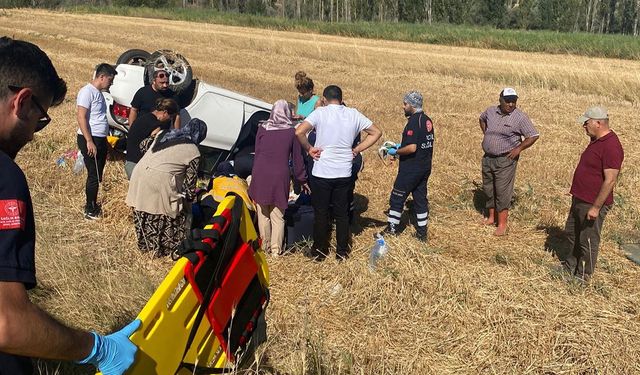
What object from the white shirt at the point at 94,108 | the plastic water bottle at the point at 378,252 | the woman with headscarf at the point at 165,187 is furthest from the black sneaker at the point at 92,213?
the plastic water bottle at the point at 378,252

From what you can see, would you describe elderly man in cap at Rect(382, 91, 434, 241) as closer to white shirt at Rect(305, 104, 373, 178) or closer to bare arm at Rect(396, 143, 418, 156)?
bare arm at Rect(396, 143, 418, 156)

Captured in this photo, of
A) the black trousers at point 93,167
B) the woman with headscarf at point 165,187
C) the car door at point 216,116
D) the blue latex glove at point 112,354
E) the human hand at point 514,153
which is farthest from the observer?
the car door at point 216,116

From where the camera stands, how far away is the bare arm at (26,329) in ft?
5.51

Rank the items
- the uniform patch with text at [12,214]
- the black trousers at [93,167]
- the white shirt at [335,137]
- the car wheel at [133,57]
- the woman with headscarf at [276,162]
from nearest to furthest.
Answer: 1. the uniform patch with text at [12,214]
2. the white shirt at [335,137]
3. the woman with headscarf at [276,162]
4. the black trousers at [93,167]
5. the car wheel at [133,57]

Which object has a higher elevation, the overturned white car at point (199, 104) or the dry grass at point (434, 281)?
the overturned white car at point (199, 104)

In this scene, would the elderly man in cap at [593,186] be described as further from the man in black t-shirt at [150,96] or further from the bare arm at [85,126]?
the bare arm at [85,126]

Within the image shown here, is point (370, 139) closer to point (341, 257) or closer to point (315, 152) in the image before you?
point (315, 152)

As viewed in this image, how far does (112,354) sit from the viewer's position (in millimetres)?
2076

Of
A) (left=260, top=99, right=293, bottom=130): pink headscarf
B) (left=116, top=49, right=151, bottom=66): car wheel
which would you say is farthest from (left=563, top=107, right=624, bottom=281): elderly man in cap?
(left=116, top=49, right=151, bottom=66): car wheel

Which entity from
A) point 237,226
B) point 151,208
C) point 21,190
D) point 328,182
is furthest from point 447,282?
point 21,190

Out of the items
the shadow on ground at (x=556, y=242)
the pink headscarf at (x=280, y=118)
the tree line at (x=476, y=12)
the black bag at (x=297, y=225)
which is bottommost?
the shadow on ground at (x=556, y=242)

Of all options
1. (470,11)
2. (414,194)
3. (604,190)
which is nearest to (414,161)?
(414,194)

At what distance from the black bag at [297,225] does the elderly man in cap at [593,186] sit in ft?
8.72

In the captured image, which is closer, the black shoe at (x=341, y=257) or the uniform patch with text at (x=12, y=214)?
the uniform patch with text at (x=12, y=214)
